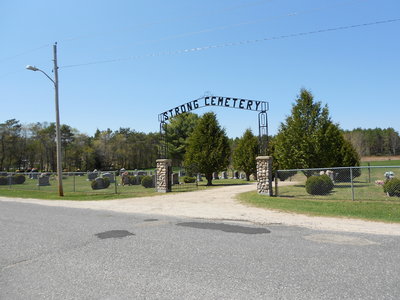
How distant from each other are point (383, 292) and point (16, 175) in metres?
36.2

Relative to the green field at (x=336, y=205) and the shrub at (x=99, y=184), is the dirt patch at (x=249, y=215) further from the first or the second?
the shrub at (x=99, y=184)

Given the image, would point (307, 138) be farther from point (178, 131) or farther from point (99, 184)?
point (178, 131)

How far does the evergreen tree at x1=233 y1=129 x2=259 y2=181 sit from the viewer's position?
29478 millimetres

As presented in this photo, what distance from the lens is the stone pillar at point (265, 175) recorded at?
15.1 m

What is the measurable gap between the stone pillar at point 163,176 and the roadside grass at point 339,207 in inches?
248

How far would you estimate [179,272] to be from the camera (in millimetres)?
4559

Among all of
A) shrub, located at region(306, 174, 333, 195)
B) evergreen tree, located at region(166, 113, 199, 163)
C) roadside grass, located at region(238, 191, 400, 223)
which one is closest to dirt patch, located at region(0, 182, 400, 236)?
roadside grass, located at region(238, 191, 400, 223)

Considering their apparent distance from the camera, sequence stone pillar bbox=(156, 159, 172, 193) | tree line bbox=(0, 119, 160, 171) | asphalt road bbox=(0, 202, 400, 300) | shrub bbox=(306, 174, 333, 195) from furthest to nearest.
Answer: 1. tree line bbox=(0, 119, 160, 171)
2. stone pillar bbox=(156, 159, 172, 193)
3. shrub bbox=(306, 174, 333, 195)
4. asphalt road bbox=(0, 202, 400, 300)

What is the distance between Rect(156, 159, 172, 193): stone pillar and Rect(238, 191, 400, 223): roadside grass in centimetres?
629

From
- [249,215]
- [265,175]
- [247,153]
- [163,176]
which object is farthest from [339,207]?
[247,153]

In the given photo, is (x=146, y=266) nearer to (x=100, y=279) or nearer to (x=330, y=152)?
(x=100, y=279)

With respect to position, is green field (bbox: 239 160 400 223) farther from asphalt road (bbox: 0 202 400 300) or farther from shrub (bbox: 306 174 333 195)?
asphalt road (bbox: 0 202 400 300)

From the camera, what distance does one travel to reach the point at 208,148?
24.3m

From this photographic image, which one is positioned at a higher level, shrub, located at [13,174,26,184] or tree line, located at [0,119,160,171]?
tree line, located at [0,119,160,171]
